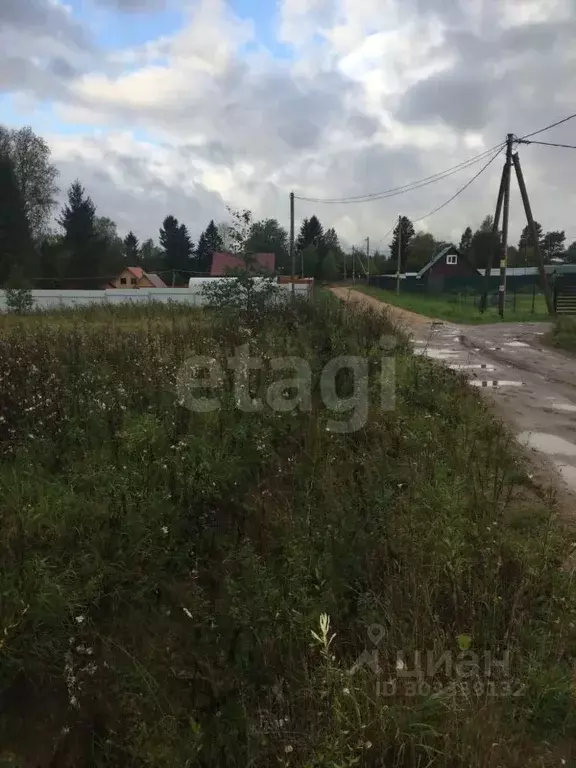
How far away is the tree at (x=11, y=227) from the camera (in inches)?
1479

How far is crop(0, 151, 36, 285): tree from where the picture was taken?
123 feet

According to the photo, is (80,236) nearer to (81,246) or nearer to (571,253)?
(81,246)

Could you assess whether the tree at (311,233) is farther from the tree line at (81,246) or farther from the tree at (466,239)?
the tree at (466,239)

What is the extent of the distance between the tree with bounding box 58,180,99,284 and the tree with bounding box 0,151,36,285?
3.45 m

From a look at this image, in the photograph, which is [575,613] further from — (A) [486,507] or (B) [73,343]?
(B) [73,343]

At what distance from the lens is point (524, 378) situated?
29.5ft

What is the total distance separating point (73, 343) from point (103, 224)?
66.1 m

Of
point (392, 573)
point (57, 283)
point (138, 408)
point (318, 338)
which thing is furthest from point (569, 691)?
point (57, 283)

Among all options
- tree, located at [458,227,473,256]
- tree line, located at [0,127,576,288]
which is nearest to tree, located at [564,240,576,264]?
tree line, located at [0,127,576,288]

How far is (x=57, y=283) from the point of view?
38.9 metres

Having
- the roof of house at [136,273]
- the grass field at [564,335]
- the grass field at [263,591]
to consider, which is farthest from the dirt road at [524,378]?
the roof of house at [136,273]

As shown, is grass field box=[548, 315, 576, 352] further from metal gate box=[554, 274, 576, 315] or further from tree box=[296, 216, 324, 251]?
tree box=[296, 216, 324, 251]

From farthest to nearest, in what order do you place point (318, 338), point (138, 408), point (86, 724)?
point (318, 338), point (138, 408), point (86, 724)

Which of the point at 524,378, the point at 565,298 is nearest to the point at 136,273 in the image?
the point at 565,298
